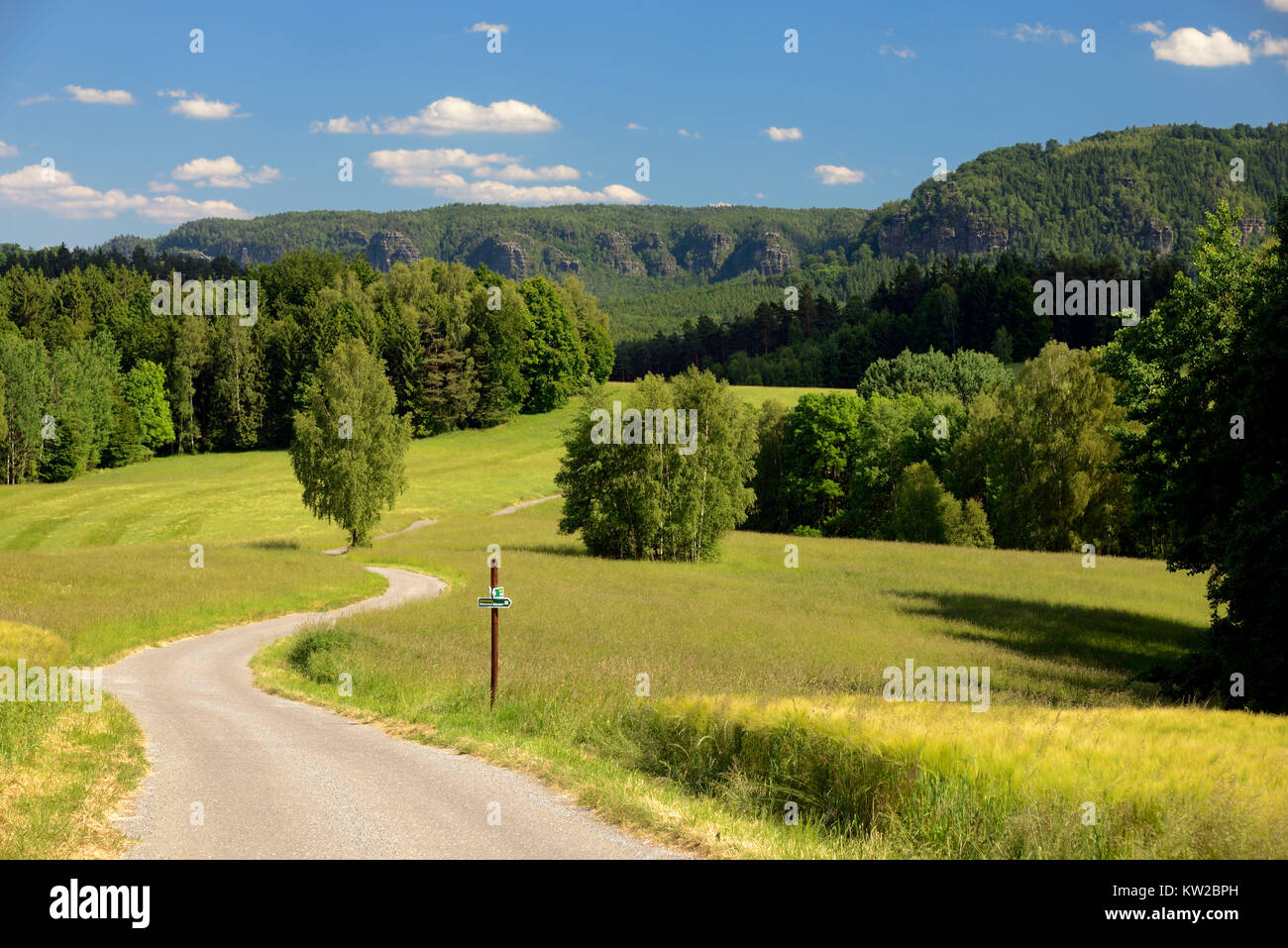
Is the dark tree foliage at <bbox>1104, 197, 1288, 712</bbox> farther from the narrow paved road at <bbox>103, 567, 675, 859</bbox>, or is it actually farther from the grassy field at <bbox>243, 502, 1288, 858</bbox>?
the narrow paved road at <bbox>103, 567, 675, 859</bbox>

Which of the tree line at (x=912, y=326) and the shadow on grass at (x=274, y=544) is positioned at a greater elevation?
the tree line at (x=912, y=326)

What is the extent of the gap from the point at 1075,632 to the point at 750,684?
20.3m

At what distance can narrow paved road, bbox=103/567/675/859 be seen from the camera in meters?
8.35

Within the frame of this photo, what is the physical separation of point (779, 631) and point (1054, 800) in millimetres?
23181

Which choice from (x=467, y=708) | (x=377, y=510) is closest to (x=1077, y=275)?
(x=377, y=510)

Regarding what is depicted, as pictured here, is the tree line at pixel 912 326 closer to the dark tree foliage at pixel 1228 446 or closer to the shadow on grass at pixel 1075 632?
the shadow on grass at pixel 1075 632

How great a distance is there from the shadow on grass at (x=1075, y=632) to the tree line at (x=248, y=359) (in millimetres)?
76145

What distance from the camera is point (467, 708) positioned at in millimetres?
15961

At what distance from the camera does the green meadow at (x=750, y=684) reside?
888 cm

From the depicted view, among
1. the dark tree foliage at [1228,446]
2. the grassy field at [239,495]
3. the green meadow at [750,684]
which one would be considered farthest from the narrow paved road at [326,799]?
the grassy field at [239,495]

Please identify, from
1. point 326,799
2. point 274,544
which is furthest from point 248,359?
point 326,799

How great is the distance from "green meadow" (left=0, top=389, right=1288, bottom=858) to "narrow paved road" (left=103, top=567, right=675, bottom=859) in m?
0.54
